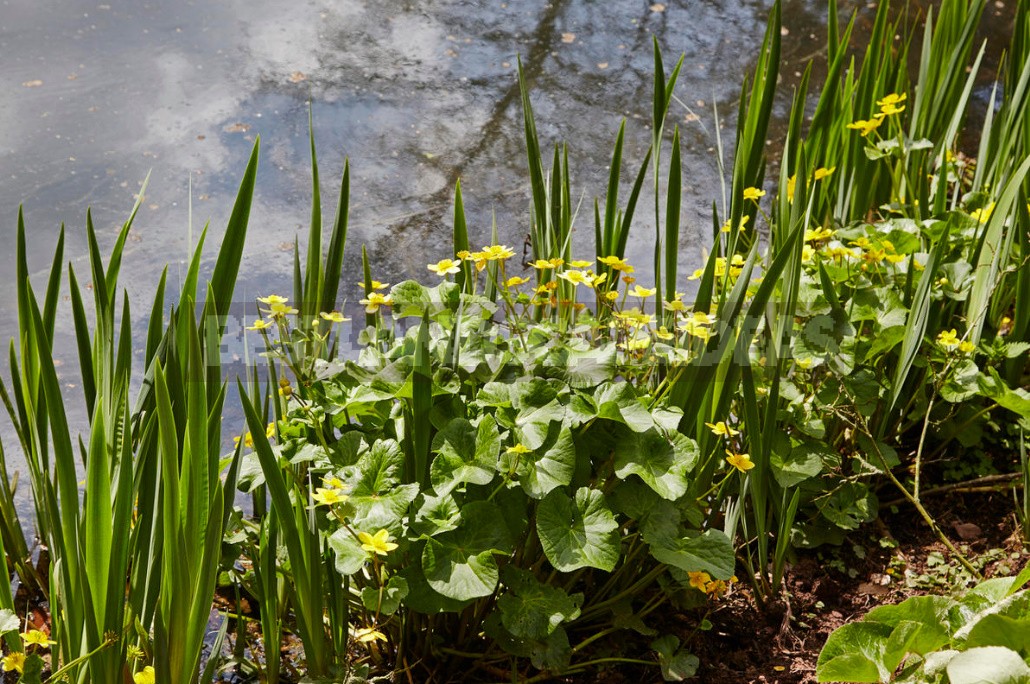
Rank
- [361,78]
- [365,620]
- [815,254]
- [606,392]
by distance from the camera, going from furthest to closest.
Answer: [361,78] < [815,254] < [365,620] < [606,392]

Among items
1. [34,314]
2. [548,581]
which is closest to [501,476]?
[548,581]

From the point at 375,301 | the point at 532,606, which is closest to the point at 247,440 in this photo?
the point at 375,301

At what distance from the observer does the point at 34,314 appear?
136 cm

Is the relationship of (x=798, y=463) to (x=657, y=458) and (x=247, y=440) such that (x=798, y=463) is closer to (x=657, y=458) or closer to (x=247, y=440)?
(x=657, y=458)

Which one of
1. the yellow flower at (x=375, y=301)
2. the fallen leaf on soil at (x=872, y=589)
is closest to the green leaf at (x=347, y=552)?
the yellow flower at (x=375, y=301)

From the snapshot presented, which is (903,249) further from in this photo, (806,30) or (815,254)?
(806,30)

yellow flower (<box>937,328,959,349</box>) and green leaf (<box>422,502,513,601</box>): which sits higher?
yellow flower (<box>937,328,959,349</box>)

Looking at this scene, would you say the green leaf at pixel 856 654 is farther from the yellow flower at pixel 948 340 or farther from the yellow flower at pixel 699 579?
the yellow flower at pixel 948 340

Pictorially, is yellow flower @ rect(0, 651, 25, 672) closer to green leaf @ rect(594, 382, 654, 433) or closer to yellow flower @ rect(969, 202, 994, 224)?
green leaf @ rect(594, 382, 654, 433)

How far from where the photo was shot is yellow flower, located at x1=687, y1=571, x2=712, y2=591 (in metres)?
1.55

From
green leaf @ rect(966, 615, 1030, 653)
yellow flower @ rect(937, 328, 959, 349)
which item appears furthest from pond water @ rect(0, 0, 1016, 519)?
green leaf @ rect(966, 615, 1030, 653)

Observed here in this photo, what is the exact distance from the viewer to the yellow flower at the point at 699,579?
1547mm

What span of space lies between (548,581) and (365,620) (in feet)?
1.05

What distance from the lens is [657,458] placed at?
1459 mm
